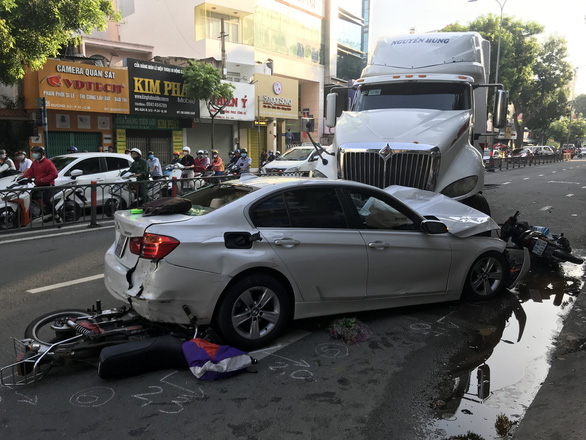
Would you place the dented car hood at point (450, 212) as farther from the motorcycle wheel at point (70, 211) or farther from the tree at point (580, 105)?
the tree at point (580, 105)

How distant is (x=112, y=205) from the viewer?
39.7 ft

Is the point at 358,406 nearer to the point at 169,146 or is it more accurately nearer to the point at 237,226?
the point at 237,226

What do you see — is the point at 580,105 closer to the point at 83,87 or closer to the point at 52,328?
the point at 83,87

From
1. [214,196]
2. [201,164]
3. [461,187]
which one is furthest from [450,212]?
[201,164]

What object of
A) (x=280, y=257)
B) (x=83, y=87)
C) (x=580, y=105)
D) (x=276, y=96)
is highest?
(x=580, y=105)

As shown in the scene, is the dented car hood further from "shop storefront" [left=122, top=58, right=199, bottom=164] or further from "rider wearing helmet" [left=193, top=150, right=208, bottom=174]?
"shop storefront" [left=122, top=58, right=199, bottom=164]

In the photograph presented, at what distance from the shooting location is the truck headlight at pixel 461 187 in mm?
8117

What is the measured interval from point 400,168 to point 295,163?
10286mm

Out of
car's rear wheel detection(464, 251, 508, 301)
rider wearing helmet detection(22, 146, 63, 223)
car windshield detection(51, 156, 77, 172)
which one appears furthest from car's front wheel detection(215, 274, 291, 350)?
car windshield detection(51, 156, 77, 172)

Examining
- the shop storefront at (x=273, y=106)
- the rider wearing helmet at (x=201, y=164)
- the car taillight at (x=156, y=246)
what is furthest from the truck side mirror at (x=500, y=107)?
the shop storefront at (x=273, y=106)

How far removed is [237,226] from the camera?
4.27 meters

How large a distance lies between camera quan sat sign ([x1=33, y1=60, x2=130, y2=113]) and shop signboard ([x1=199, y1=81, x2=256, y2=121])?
19.8ft

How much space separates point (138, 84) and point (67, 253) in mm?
17443

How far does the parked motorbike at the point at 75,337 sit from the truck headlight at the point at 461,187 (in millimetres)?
5388
